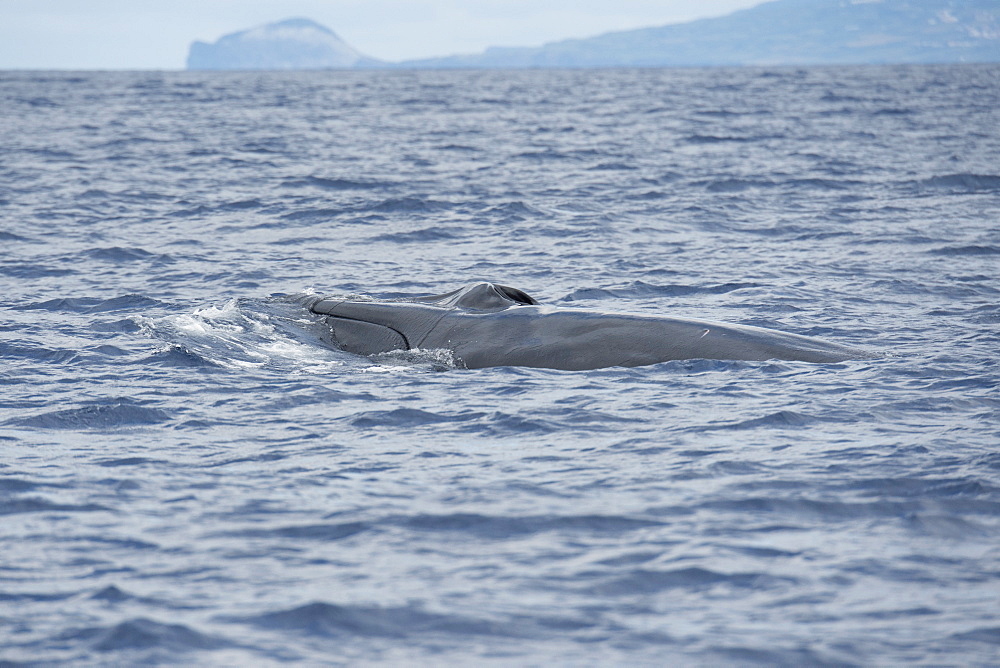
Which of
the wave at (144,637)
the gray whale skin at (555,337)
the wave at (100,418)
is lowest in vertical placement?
the wave at (144,637)

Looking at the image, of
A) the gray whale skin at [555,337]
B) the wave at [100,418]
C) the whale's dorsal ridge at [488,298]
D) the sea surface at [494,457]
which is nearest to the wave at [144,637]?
the sea surface at [494,457]

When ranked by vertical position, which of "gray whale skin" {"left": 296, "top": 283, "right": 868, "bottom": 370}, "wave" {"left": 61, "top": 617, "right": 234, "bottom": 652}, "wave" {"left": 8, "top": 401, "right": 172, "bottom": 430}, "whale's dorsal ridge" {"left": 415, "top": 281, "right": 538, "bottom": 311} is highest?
"whale's dorsal ridge" {"left": 415, "top": 281, "right": 538, "bottom": 311}

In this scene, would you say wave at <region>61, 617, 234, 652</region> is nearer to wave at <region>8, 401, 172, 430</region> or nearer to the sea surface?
the sea surface

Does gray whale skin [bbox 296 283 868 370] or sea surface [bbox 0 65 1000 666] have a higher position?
gray whale skin [bbox 296 283 868 370]

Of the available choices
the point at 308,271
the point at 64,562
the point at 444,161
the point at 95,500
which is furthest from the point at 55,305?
the point at 444,161

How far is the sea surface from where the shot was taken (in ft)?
20.5

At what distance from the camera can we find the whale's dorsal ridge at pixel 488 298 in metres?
12.5

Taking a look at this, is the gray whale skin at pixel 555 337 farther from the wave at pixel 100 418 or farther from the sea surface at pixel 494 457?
the wave at pixel 100 418

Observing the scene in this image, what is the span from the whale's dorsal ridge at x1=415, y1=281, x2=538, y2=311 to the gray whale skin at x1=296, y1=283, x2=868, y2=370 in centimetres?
1

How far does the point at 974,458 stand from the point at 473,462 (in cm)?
361

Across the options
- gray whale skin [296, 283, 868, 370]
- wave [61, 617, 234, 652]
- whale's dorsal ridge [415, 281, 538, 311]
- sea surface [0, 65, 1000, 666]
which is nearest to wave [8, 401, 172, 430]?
sea surface [0, 65, 1000, 666]

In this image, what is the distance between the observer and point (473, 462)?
350 inches

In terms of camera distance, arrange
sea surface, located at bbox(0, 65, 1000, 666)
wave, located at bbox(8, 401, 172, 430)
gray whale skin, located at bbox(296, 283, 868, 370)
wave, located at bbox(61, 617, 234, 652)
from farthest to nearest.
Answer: gray whale skin, located at bbox(296, 283, 868, 370)
wave, located at bbox(8, 401, 172, 430)
sea surface, located at bbox(0, 65, 1000, 666)
wave, located at bbox(61, 617, 234, 652)

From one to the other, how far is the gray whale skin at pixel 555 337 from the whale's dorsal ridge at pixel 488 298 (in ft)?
0.03
